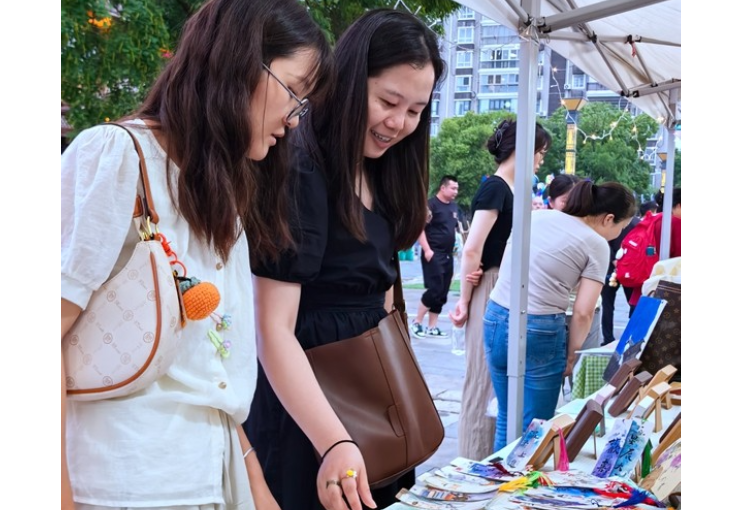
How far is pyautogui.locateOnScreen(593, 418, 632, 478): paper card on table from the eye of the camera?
1.62 meters

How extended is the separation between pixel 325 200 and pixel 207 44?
39 cm

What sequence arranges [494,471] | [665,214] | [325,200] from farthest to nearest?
[665,214]
[494,471]
[325,200]

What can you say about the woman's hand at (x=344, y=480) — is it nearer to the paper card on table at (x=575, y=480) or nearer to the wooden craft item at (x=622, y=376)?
the paper card on table at (x=575, y=480)

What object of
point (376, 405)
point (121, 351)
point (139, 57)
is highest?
point (139, 57)

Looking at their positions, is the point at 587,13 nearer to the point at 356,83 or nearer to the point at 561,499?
the point at 356,83

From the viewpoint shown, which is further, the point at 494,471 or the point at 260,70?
the point at 494,471

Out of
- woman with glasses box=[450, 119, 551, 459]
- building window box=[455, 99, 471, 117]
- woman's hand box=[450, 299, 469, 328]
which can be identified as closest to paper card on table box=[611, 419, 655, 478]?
woman with glasses box=[450, 119, 551, 459]

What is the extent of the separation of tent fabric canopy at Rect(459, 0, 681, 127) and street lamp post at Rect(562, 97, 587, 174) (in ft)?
9.86

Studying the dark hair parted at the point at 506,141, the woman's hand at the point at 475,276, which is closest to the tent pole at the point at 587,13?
the dark hair parted at the point at 506,141

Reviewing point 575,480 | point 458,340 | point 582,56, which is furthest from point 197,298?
point 458,340

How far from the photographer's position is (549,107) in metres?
10.3

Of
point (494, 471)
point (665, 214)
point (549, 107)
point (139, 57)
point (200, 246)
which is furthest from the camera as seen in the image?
point (549, 107)
